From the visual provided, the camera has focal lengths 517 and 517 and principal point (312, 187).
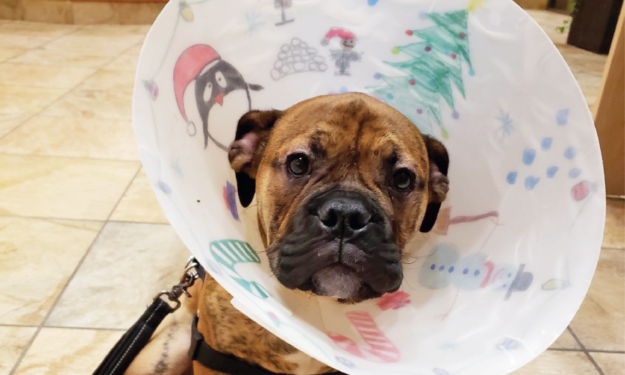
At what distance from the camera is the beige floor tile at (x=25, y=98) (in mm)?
2939

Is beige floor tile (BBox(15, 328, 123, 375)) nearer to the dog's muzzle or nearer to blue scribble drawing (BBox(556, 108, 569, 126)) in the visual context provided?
the dog's muzzle

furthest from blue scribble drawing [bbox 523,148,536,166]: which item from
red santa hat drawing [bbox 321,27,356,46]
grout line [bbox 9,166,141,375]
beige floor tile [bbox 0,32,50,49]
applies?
beige floor tile [bbox 0,32,50,49]

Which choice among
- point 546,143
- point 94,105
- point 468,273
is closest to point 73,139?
point 94,105

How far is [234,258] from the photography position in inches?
33.8

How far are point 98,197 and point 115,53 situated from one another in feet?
8.60

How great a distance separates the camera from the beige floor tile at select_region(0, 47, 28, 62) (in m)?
3.92

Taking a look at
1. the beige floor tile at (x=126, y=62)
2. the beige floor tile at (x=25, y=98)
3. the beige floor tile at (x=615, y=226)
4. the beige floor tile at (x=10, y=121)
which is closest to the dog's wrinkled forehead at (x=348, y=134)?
the beige floor tile at (x=615, y=226)

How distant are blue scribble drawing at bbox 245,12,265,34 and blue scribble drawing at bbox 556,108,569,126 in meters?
0.54

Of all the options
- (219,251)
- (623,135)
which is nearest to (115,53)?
(623,135)

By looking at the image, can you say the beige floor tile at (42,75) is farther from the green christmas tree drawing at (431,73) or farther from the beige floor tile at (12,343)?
the green christmas tree drawing at (431,73)

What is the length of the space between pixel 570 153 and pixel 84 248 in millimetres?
1579

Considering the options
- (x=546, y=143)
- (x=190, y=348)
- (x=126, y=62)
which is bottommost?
(x=126, y=62)

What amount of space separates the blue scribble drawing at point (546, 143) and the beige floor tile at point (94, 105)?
8.25 ft

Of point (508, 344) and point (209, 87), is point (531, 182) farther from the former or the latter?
point (209, 87)
